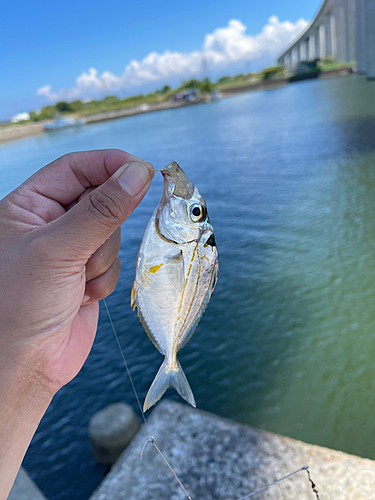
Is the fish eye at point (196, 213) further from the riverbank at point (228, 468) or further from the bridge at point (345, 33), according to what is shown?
the bridge at point (345, 33)

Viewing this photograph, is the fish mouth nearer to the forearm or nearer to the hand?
the hand


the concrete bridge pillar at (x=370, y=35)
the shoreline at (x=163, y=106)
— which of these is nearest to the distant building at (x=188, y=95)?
the shoreline at (x=163, y=106)

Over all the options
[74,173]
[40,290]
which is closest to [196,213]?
[40,290]

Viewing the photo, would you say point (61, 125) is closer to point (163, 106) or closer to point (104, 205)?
point (163, 106)

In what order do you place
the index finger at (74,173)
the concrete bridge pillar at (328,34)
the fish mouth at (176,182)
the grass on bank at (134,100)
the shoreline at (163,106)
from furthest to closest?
the grass on bank at (134,100) → the concrete bridge pillar at (328,34) → the shoreline at (163,106) → the index finger at (74,173) → the fish mouth at (176,182)

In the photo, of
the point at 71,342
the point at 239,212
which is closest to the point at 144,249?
the point at 71,342

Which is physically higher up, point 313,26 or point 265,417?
point 313,26

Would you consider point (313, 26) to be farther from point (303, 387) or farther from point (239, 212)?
point (303, 387)
